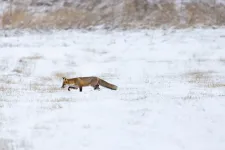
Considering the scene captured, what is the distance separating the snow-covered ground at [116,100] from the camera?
10523 mm

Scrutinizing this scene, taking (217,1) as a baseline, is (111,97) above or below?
below

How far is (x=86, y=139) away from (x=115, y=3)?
3944 centimetres

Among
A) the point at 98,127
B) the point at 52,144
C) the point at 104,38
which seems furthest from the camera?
the point at 104,38

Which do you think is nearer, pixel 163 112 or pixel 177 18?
pixel 163 112

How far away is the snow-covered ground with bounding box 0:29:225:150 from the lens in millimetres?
10523

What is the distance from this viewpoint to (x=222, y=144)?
34.9ft

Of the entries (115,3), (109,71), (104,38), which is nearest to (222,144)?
(109,71)

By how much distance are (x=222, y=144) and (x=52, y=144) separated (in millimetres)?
3627

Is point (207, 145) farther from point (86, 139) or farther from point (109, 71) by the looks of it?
point (109, 71)

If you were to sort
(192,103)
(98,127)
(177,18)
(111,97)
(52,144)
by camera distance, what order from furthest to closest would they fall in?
(177,18), (111,97), (192,103), (98,127), (52,144)

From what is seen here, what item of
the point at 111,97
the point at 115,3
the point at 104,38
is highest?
the point at 115,3

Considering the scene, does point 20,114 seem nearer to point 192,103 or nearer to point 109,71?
point 192,103

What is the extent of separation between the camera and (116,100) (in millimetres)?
14117

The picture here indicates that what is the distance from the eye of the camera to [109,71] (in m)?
27.3
